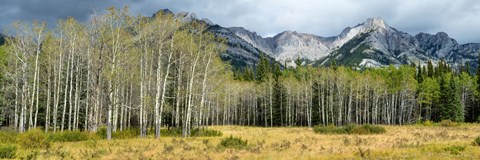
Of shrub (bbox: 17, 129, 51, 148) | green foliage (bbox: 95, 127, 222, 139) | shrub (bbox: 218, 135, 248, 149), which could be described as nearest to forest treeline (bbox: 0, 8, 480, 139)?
green foliage (bbox: 95, 127, 222, 139)

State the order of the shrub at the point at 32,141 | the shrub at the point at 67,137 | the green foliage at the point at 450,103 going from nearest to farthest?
1. the shrub at the point at 32,141
2. the shrub at the point at 67,137
3. the green foliage at the point at 450,103

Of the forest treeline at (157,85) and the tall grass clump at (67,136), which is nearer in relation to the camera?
the tall grass clump at (67,136)

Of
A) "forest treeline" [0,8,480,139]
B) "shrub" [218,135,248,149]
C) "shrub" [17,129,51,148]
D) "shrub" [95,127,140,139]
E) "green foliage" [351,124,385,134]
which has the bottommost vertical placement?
"green foliage" [351,124,385,134]

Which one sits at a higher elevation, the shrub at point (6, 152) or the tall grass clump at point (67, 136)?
the shrub at point (6, 152)

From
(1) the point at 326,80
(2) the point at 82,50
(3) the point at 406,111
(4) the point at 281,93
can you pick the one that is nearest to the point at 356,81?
(1) the point at 326,80

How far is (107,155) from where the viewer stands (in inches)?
695

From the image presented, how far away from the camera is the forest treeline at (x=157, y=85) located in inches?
1212

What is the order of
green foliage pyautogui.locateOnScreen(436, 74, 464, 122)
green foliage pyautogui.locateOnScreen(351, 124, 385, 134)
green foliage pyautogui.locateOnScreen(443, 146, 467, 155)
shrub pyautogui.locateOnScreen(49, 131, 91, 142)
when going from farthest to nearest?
green foliage pyautogui.locateOnScreen(436, 74, 464, 122) → green foliage pyautogui.locateOnScreen(351, 124, 385, 134) → shrub pyautogui.locateOnScreen(49, 131, 91, 142) → green foliage pyautogui.locateOnScreen(443, 146, 467, 155)

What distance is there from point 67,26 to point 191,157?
23201 mm

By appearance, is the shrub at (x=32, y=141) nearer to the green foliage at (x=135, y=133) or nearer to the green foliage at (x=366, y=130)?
the green foliage at (x=135, y=133)

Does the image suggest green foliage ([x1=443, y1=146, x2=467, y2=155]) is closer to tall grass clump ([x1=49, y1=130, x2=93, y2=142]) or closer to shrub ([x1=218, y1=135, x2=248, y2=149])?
shrub ([x1=218, y1=135, x2=248, y2=149])

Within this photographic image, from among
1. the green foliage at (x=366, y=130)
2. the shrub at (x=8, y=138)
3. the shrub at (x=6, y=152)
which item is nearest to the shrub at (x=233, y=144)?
the shrub at (x=6, y=152)

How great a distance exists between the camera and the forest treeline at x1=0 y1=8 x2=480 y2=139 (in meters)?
30.8

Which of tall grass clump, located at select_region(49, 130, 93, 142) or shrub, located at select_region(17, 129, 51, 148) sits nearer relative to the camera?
shrub, located at select_region(17, 129, 51, 148)
